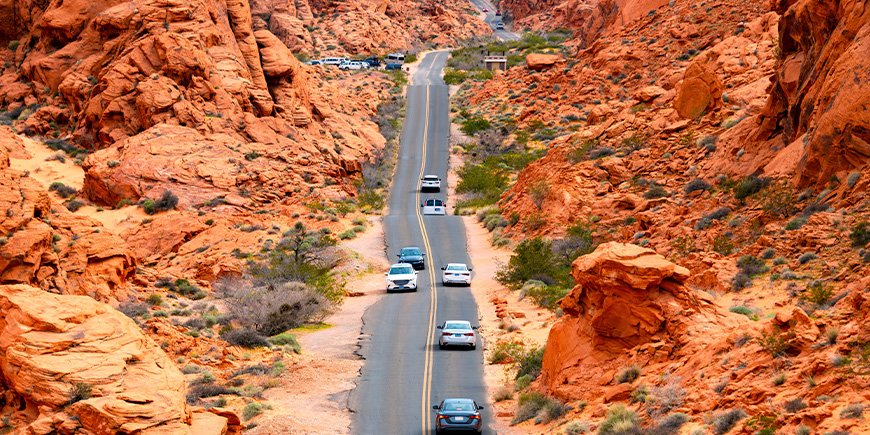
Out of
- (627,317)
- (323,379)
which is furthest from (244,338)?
(627,317)

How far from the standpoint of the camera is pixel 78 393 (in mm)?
21094

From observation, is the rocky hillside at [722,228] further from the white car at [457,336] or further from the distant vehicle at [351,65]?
the distant vehicle at [351,65]

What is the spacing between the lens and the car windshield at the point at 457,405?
2781 centimetres

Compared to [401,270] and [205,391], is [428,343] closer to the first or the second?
[205,391]

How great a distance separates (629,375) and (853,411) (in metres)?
7.96

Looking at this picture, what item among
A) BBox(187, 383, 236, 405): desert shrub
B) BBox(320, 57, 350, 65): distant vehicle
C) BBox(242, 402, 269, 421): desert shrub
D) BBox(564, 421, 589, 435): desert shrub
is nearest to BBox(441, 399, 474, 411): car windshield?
BBox(564, 421, 589, 435): desert shrub

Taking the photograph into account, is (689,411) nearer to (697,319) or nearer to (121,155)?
(697,319)

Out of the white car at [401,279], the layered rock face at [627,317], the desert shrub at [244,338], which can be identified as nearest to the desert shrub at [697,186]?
the white car at [401,279]

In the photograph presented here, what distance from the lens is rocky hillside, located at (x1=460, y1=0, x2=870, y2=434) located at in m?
23.2

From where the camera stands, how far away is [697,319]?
90.5 feet

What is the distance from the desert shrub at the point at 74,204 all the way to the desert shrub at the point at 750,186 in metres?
34.0

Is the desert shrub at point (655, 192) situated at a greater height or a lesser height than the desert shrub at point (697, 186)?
lesser

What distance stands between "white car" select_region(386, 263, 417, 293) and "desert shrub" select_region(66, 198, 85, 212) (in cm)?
1906

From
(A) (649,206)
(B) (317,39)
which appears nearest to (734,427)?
(A) (649,206)
